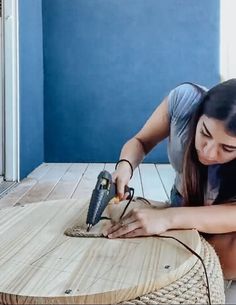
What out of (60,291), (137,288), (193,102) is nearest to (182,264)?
(137,288)

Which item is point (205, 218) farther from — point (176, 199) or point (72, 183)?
point (72, 183)

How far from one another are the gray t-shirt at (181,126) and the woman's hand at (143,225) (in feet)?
0.86

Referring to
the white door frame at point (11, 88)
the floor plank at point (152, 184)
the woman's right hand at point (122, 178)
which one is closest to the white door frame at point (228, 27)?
the floor plank at point (152, 184)

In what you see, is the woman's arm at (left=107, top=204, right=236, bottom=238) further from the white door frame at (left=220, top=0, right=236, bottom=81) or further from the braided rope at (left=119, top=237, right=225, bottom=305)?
the white door frame at (left=220, top=0, right=236, bottom=81)

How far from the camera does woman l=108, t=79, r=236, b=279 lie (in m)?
0.96

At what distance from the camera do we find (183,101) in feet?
4.19

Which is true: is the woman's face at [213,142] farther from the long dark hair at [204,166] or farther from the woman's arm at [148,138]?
the woman's arm at [148,138]

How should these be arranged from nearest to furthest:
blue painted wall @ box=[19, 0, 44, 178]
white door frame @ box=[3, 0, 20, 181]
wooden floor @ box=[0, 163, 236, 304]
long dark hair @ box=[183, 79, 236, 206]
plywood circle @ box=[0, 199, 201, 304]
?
plywood circle @ box=[0, 199, 201, 304], long dark hair @ box=[183, 79, 236, 206], wooden floor @ box=[0, 163, 236, 304], white door frame @ box=[3, 0, 20, 181], blue painted wall @ box=[19, 0, 44, 178]

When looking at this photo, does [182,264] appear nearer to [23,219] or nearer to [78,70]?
[23,219]

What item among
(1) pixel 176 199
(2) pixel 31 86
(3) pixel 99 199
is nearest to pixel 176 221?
(3) pixel 99 199

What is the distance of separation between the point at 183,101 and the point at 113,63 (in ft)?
8.83

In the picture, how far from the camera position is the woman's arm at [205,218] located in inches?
37.6

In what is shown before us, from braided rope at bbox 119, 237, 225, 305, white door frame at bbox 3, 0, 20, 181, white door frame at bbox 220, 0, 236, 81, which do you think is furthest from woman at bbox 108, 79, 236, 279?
white door frame at bbox 220, 0, 236, 81

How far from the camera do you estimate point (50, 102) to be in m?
3.95
